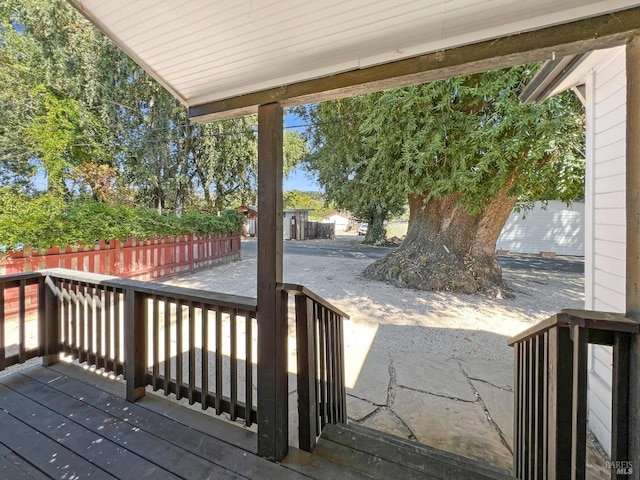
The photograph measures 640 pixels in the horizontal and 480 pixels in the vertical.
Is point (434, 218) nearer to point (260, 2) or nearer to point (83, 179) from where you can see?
point (260, 2)

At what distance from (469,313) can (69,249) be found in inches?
263

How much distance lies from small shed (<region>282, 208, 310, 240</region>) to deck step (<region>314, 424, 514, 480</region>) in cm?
1872

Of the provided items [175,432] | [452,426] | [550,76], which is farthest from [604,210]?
[175,432]

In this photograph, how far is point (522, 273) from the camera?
836cm

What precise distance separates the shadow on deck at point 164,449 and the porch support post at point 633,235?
668 mm

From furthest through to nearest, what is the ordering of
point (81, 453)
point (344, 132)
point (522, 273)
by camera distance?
point (522, 273) → point (344, 132) → point (81, 453)

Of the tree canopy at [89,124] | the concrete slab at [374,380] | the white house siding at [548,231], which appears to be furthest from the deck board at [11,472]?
the white house siding at [548,231]

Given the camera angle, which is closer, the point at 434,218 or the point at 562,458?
the point at 562,458

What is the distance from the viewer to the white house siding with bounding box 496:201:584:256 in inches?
494

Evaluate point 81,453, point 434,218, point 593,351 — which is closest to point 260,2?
point 81,453

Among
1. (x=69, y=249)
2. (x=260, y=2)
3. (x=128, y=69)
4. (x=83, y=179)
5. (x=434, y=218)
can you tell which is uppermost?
(x=128, y=69)

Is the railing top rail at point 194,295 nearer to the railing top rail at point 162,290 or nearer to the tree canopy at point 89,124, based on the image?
the railing top rail at point 162,290

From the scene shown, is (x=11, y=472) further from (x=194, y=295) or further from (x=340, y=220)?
(x=340, y=220)

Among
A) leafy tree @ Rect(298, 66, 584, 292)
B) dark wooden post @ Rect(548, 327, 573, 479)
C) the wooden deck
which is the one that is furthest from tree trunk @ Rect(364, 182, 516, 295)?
the wooden deck
